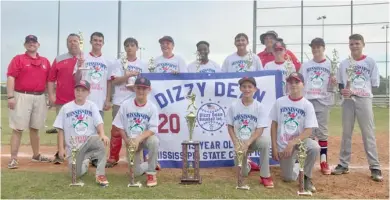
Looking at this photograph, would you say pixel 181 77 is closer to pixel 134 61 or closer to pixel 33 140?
pixel 134 61

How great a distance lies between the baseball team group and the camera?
5.38 m

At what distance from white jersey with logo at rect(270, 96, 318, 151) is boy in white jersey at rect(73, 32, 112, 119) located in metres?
2.73

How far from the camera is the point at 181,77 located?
6535 mm

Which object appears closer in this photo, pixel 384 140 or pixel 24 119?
pixel 24 119

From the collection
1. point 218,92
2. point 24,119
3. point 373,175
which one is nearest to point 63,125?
point 24,119

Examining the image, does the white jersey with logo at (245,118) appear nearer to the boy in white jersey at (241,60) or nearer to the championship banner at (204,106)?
the championship banner at (204,106)

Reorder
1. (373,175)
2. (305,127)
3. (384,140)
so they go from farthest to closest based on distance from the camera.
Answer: (384,140), (373,175), (305,127)

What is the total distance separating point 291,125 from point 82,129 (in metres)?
2.86

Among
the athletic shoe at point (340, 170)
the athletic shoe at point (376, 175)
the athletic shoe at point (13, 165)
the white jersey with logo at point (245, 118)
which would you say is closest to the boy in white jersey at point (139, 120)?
the white jersey with logo at point (245, 118)

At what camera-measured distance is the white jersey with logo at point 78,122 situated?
549 centimetres

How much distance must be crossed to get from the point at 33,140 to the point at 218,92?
10.5 feet

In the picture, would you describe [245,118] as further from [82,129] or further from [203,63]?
[82,129]

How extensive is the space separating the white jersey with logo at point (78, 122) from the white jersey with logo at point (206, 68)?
77.8 inches

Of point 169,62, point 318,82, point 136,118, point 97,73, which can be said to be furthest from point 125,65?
point 318,82
